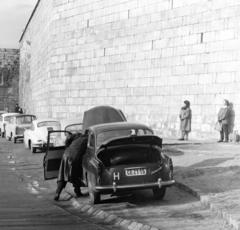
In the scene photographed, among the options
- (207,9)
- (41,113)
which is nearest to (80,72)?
(41,113)

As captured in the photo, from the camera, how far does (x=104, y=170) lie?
9953mm

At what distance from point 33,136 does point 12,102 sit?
48.3 m

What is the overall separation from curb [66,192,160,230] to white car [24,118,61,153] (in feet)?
39.0

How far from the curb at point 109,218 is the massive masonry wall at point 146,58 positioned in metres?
10.9

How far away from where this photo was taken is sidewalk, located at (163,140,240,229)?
9.09 meters

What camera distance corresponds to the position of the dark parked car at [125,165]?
32.5 feet

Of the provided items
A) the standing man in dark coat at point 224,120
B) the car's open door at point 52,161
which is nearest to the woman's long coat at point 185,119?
the standing man in dark coat at point 224,120

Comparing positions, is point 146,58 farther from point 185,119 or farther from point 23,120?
point 23,120

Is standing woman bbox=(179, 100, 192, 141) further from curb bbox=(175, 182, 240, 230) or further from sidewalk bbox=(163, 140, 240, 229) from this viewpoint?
curb bbox=(175, 182, 240, 230)

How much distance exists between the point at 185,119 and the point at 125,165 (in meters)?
12.4

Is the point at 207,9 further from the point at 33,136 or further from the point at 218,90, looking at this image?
the point at 33,136

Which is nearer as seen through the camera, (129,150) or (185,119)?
(129,150)

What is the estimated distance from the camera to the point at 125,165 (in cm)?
1009

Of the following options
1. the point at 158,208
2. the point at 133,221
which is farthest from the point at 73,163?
the point at 133,221
